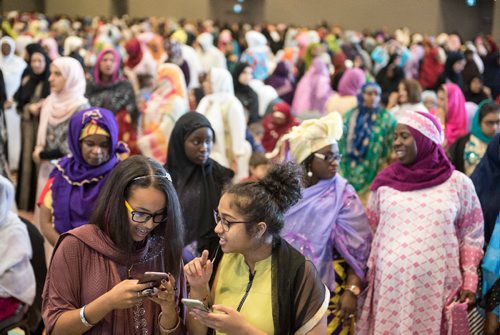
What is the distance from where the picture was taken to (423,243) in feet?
12.1

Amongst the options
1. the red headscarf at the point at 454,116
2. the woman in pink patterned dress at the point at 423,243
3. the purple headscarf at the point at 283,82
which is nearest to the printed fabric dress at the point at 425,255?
the woman in pink patterned dress at the point at 423,243

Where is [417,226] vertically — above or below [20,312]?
above

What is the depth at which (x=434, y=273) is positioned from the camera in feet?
12.2

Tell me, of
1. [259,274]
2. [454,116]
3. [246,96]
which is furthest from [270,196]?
[246,96]

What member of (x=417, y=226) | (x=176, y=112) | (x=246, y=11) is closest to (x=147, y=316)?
(x=417, y=226)

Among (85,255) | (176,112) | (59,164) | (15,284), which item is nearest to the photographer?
(85,255)

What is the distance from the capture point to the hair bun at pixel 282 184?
282 cm

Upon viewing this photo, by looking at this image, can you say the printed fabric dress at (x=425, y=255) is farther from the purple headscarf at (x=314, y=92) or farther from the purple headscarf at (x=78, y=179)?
the purple headscarf at (x=314, y=92)

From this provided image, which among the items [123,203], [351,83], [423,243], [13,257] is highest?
[123,203]

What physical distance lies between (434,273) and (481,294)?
0.37m

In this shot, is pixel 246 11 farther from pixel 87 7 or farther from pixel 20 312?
pixel 20 312

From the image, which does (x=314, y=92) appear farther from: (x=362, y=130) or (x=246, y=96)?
(x=362, y=130)

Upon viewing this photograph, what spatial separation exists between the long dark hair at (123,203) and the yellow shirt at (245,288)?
0.81 feet

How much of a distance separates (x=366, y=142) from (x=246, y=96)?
2.32m
